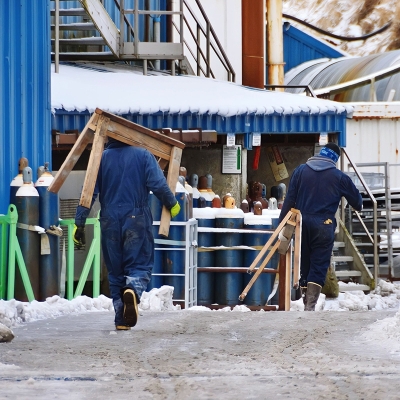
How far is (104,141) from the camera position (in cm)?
903

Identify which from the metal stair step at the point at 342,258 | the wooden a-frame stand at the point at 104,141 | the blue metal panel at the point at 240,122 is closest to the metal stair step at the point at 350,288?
the metal stair step at the point at 342,258

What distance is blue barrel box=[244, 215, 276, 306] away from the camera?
13023mm

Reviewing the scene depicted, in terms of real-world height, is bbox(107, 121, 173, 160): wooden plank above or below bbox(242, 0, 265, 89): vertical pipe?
below

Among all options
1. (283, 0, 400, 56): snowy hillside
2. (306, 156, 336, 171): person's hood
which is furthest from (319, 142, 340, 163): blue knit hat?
(283, 0, 400, 56): snowy hillside

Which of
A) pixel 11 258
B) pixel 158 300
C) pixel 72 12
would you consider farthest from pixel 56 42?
pixel 11 258

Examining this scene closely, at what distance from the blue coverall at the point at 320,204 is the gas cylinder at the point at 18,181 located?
9.38 feet

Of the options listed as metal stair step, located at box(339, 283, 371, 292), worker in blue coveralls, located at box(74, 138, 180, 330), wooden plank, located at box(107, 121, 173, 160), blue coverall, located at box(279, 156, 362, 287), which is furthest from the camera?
metal stair step, located at box(339, 283, 371, 292)

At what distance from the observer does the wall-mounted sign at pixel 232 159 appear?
1792 cm

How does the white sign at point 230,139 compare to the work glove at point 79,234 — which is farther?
the white sign at point 230,139

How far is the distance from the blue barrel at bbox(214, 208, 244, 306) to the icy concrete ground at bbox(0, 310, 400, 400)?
341cm

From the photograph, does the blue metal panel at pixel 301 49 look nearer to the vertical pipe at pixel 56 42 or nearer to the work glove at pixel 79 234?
the vertical pipe at pixel 56 42

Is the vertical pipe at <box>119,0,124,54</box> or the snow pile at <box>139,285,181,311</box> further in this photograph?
the vertical pipe at <box>119,0,124,54</box>

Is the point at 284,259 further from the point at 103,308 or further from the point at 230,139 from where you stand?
the point at 230,139

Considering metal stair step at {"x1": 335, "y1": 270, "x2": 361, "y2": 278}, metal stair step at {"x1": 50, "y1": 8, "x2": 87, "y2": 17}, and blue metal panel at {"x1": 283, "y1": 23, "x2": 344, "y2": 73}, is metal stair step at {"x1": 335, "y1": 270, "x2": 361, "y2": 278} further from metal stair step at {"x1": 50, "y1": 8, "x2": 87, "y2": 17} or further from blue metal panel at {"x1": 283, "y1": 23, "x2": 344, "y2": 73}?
blue metal panel at {"x1": 283, "y1": 23, "x2": 344, "y2": 73}
